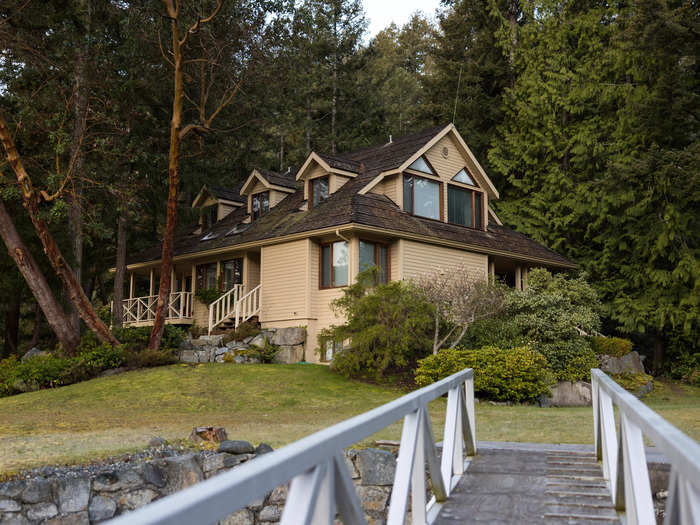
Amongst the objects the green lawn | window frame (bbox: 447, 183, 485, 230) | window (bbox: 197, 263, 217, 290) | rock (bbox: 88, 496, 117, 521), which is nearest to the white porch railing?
window (bbox: 197, 263, 217, 290)

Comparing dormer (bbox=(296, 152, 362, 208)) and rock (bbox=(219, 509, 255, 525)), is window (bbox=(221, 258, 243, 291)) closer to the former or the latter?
dormer (bbox=(296, 152, 362, 208))

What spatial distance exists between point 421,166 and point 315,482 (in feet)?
66.3

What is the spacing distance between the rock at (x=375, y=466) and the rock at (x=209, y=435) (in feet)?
7.29

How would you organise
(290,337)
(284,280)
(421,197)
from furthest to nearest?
(421,197) → (284,280) → (290,337)

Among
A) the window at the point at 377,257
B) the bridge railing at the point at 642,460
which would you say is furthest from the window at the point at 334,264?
the bridge railing at the point at 642,460

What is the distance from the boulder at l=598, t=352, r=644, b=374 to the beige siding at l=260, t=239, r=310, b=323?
28.7 ft

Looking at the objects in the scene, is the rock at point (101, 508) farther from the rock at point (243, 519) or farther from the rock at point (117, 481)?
the rock at point (243, 519)

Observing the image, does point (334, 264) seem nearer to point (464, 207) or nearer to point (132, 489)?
point (464, 207)

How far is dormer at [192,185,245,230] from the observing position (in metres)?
28.0

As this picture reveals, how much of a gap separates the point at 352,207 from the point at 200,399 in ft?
25.1

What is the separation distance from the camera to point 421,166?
21.7 m

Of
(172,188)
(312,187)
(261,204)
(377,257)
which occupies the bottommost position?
(377,257)

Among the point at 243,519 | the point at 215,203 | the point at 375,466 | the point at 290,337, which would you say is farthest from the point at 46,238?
the point at 375,466

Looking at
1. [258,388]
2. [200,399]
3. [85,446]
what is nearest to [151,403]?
[200,399]
